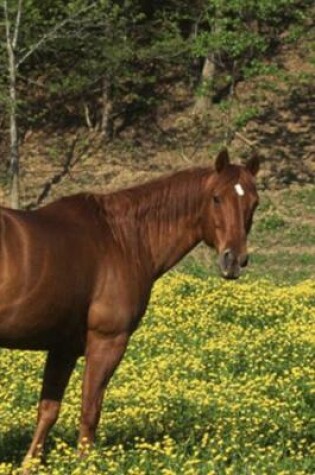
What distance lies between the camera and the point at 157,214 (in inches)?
369

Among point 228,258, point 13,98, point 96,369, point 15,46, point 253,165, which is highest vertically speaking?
point 15,46

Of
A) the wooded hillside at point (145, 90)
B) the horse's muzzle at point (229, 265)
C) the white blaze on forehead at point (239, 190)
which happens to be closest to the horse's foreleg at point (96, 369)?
the horse's muzzle at point (229, 265)

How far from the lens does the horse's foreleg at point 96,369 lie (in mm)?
8781

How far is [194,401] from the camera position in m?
11.1

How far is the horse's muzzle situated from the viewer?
8.95 m

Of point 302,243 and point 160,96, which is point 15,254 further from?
point 160,96

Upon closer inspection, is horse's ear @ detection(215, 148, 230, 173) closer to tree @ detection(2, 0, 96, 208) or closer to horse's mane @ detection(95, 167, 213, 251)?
horse's mane @ detection(95, 167, 213, 251)

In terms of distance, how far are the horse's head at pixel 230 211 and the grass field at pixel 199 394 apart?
1.55 metres

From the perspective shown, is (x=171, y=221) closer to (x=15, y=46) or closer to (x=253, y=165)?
(x=253, y=165)

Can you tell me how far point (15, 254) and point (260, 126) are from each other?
29507 mm

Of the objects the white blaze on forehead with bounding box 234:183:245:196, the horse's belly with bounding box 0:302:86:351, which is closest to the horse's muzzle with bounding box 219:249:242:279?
the white blaze on forehead with bounding box 234:183:245:196

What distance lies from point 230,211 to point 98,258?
1.12 m

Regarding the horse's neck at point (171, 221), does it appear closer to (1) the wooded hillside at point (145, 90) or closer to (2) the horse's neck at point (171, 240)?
(2) the horse's neck at point (171, 240)

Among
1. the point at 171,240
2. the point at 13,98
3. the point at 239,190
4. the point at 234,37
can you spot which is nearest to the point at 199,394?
the point at 171,240
